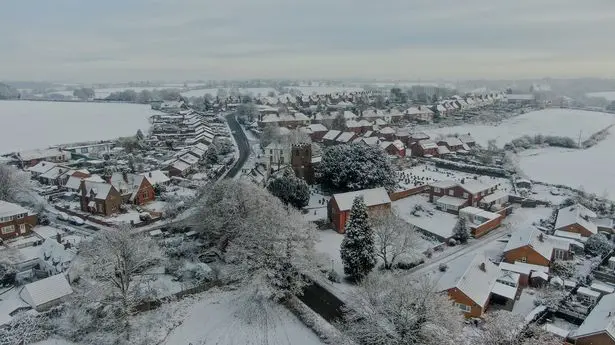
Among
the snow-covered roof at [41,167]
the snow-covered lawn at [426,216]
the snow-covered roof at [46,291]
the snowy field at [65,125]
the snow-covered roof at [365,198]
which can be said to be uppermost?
the snowy field at [65,125]

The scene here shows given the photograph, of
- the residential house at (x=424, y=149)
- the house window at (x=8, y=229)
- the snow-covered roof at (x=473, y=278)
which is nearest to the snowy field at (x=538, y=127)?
the residential house at (x=424, y=149)

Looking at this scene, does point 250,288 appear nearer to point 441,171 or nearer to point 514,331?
point 514,331

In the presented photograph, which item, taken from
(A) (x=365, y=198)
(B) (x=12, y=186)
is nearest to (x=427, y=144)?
(A) (x=365, y=198)

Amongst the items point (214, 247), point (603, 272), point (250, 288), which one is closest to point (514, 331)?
point (250, 288)

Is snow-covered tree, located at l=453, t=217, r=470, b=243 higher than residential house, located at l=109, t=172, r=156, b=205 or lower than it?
lower

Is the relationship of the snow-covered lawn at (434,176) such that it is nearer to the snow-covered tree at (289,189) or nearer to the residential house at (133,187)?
the snow-covered tree at (289,189)

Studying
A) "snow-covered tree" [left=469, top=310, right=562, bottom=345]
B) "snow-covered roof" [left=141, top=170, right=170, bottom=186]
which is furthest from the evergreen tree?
"snow-covered roof" [left=141, top=170, right=170, bottom=186]

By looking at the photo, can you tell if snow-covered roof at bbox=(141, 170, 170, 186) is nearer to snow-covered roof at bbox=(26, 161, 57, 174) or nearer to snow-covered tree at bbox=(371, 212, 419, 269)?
snow-covered roof at bbox=(26, 161, 57, 174)
